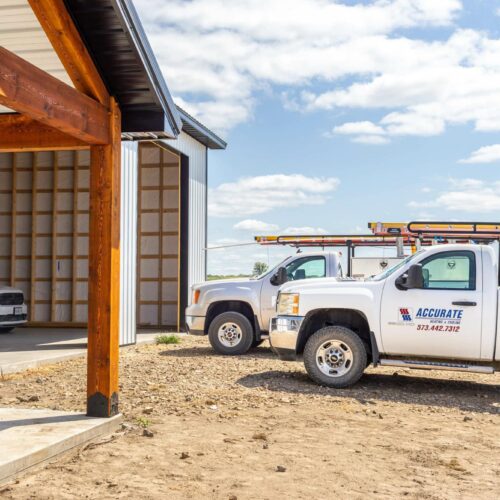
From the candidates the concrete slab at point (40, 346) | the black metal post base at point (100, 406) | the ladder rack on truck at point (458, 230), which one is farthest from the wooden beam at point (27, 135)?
the ladder rack on truck at point (458, 230)

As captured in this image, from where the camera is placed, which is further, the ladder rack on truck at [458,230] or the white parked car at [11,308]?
the white parked car at [11,308]

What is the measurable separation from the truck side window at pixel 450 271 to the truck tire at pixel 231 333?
467cm

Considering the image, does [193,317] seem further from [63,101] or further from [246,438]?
[63,101]

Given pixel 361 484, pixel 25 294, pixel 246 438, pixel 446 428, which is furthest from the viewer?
pixel 25 294

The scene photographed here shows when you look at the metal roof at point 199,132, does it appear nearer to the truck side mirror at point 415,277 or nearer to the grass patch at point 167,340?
the grass patch at point 167,340

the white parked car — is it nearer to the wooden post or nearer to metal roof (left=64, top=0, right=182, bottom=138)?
metal roof (left=64, top=0, right=182, bottom=138)

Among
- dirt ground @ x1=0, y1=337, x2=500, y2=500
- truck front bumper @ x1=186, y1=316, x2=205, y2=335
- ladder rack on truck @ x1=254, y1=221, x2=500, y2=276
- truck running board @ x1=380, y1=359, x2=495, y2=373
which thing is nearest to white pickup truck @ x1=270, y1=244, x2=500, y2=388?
truck running board @ x1=380, y1=359, x2=495, y2=373

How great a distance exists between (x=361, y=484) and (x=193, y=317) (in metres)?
8.61

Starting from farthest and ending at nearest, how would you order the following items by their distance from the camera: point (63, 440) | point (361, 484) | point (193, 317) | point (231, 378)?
point (193, 317) → point (231, 378) → point (63, 440) → point (361, 484)

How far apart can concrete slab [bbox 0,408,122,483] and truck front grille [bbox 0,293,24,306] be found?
31.5 ft

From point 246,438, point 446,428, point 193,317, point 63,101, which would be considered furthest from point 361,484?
point 193,317

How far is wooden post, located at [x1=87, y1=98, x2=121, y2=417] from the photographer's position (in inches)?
283

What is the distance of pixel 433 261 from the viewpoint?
32.5 feet

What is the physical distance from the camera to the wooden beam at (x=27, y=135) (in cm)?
757
